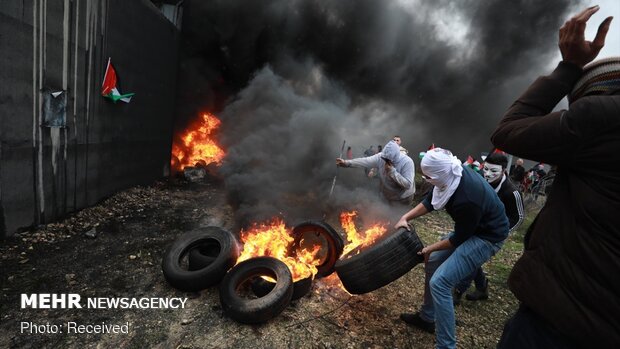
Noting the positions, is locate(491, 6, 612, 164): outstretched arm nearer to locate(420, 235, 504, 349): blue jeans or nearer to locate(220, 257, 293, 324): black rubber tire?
locate(420, 235, 504, 349): blue jeans

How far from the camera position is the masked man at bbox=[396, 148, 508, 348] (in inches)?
115

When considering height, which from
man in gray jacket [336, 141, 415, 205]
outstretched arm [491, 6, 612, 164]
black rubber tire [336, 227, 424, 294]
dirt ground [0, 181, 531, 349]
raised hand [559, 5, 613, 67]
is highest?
raised hand [559, 5, 613, 67]

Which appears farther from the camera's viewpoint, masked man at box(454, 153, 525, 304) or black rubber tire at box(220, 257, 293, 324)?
masked man at box(454, 153, 525, 304)

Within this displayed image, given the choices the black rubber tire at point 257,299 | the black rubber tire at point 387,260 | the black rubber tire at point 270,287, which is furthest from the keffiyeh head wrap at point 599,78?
the black rubber tire at point 270,287

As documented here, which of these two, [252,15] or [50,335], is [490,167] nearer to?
[50,335]

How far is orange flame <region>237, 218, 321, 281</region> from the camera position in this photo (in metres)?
4.71

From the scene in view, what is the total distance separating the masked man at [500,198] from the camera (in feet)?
13.7

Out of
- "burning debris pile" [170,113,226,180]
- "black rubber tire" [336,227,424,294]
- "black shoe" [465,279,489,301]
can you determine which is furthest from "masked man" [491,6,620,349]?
"burning debris pile" [170,113,226,180]

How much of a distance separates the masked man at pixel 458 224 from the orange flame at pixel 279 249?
198 centimetres

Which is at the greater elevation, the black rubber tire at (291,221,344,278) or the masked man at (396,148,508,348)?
the masked man at (396,148,508,348)

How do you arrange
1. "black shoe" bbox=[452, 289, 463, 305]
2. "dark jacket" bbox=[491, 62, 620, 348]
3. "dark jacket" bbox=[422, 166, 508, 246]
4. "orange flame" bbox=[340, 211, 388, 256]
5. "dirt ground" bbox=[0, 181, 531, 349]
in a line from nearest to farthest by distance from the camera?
"dark jacket" bbox=[491, 62, 620, 348] < "dark jacket" bbox=[422, 166, 508, 246] < "dirt ground" bbox=[0, 181, 531, 349] < "black shoe" bbox=[452, 289, 463, 305] < "orange flame" bbox=[340, 211, 388, 256]

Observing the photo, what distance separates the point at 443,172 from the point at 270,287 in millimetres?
2685

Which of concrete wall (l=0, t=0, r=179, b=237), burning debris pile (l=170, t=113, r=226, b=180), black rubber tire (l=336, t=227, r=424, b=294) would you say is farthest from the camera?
burning debris pile (l=170, t=113, r=226, b=180)

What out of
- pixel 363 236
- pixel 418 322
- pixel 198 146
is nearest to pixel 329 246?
pixel 363 236
